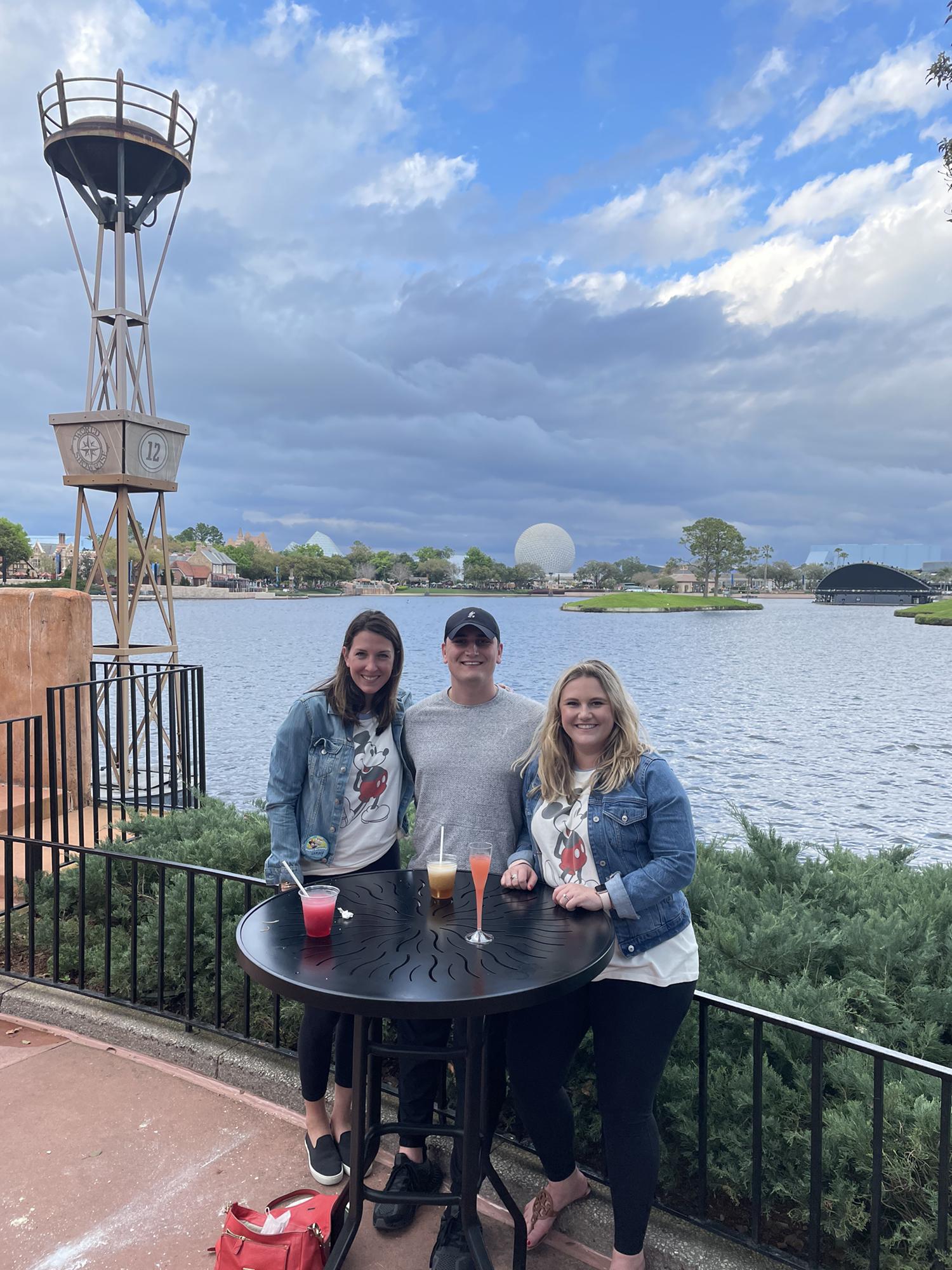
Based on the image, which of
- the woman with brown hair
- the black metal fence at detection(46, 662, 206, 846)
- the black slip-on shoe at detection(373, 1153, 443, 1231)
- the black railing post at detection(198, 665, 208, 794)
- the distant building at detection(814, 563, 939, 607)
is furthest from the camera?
the distant building at detection(814, 563, 939, 607)

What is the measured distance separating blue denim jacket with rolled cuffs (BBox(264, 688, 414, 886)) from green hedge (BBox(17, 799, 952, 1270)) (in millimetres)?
1105

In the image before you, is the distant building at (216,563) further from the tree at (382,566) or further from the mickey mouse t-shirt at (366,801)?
the mickey mouse t-shirt at (366,801)

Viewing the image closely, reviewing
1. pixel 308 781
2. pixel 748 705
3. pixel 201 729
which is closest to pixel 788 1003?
pixel 308 781

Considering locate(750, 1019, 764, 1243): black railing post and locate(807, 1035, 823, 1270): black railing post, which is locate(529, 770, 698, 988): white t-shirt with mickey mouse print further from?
locate(807, 1035, 823, 1270): black railing post

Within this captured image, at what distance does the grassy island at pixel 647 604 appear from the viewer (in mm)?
Result: 108875

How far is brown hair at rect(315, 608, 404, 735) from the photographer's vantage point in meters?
3.05

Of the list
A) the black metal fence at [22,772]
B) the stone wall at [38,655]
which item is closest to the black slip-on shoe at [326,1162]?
the black metal fence at [22,772]

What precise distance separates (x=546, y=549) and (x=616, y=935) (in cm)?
12879

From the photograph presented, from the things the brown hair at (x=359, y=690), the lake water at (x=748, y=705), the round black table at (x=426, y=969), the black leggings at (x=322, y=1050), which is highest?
the brown hair at (x=359, y=690)

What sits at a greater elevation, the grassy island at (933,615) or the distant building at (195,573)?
the distant building at (195,573)

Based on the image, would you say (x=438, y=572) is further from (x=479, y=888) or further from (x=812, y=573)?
(x=479, y=888)

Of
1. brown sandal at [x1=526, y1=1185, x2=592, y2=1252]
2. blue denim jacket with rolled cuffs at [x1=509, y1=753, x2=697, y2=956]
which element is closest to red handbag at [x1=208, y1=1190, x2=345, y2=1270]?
brown sandal at [x1=526, y1=1185, x2=592, y2=1252]

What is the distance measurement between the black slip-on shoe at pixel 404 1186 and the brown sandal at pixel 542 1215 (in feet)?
1.04

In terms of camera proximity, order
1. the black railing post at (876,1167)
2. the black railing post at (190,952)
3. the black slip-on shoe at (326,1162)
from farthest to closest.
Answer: the black railing post at (190,952) < the black slip-on shoe at (326,1162) < the black railing post at (876,1167)
